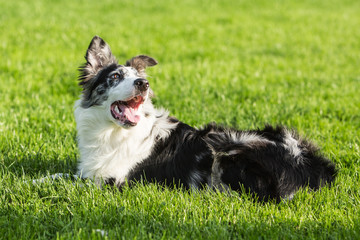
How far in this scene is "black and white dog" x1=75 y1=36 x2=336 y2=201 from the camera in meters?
4.18

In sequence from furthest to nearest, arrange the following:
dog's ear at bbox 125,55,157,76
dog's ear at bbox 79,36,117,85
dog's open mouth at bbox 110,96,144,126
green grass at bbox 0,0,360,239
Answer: dog's ear at bbox 125,55,157,76, dog's ear at bbox 79,36,117,85, dog's open mouth at bbox 110,96,144,126, green grass at bbox 0,0,360,239

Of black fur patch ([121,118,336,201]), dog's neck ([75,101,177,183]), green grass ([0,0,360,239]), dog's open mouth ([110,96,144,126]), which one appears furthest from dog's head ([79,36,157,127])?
green grass ([0,0,360,239])

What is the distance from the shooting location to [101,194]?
156 inches

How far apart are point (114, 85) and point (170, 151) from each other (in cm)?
89

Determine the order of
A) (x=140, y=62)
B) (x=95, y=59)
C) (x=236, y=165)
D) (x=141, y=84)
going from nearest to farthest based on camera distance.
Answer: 1. (x=141, y=84)
2. (x=236, y=165)
3. (x=95, y=59)
4. (x=140, y=62)

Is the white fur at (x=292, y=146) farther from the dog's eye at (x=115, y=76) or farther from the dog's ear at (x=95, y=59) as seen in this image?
the dog's ear at (x=95, y=59)

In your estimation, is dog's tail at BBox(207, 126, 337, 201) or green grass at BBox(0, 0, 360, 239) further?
dog's tail at BBox(207, 126, 337, 201)

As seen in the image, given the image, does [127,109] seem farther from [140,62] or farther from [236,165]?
[236,165]

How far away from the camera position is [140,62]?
481cm

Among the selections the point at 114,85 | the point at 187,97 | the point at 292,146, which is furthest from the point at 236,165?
the point at 187,97

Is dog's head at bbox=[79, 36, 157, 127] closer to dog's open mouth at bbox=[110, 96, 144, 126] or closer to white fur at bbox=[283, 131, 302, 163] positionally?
dog's open mouth at bbox=[110, 96, 144, 126]

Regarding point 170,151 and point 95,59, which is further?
point 95,59

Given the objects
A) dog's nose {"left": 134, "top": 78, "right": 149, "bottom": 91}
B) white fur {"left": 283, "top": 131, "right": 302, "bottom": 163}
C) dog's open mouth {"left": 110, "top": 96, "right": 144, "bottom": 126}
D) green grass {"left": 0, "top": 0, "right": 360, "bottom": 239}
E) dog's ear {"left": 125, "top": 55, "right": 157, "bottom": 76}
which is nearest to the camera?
green grass {"left": 0, "top": 0, "right": 360, "bottom": 239}

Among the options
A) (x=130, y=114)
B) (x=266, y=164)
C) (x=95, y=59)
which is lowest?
(x=266, y=164)
